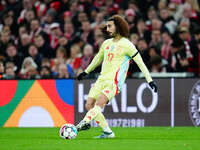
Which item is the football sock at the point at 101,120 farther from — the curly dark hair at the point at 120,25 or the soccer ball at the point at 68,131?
the curly dark hair at the point at 120,25

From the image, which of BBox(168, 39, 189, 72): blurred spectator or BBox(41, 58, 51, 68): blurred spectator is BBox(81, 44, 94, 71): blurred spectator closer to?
BBox(41, 58, 51, 68): blurred spectator

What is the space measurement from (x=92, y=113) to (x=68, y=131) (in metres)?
0.52

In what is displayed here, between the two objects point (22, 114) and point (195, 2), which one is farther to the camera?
point (195, 2)

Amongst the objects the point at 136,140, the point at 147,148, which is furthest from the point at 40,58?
the point at 147,148

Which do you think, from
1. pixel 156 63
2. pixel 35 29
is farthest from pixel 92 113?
pixel 35 29

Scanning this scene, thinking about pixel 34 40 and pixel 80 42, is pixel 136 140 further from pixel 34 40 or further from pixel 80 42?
pixel 34 40

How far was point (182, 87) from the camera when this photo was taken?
1527 cm

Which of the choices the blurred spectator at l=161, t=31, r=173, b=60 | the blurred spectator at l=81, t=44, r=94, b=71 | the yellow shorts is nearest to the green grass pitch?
the yellow shorts

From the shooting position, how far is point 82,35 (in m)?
18.9

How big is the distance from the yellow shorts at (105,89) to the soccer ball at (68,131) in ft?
2.93

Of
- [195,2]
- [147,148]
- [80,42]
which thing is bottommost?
[147,148]

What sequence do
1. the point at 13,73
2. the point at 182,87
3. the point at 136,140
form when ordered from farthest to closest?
the point at 13,73, the point at 182,87, the point at 136,140

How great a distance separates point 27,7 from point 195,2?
19.0 ft

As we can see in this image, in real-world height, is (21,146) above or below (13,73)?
below
